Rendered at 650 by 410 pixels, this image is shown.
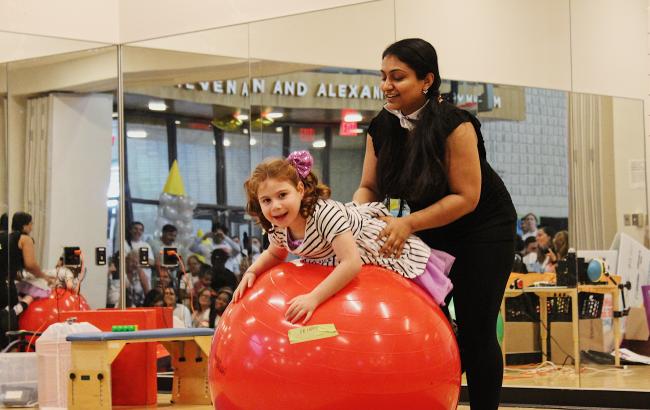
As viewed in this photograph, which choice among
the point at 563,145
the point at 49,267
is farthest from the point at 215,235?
the point at 563,145

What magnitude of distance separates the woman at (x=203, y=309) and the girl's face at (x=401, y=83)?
415 centimetres

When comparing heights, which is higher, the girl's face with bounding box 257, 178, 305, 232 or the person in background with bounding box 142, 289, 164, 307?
the girl's face with bounding box 257, 178, 305, 232

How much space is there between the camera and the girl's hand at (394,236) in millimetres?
2611

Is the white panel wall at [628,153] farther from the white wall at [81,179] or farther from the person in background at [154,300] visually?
the white wall at [81,179]

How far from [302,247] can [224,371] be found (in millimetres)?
430

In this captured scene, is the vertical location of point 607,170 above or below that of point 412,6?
below

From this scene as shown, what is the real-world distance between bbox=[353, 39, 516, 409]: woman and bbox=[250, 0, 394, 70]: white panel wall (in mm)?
2930

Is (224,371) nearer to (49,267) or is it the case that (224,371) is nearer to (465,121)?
(465,121)

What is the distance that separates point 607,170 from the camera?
4934 mm

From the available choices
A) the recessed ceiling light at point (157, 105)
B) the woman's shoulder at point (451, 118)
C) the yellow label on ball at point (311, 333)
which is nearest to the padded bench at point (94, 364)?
the recessed ceiling light at point (157, 105)

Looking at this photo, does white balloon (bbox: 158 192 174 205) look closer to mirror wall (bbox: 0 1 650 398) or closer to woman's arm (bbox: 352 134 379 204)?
mirror wall (bbox: 0 1 650 398)

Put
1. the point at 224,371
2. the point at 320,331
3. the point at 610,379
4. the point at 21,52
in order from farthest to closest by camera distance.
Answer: the point at 21,52, the point at 610,379, the point at 224,371, the point at 320,331

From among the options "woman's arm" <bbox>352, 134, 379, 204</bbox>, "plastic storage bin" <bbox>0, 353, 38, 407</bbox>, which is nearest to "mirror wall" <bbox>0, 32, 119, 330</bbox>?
"plastic storage bin" <bbox>0, 353, 38, 407</bbox>

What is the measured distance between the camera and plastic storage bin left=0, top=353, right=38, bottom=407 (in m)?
5.47
